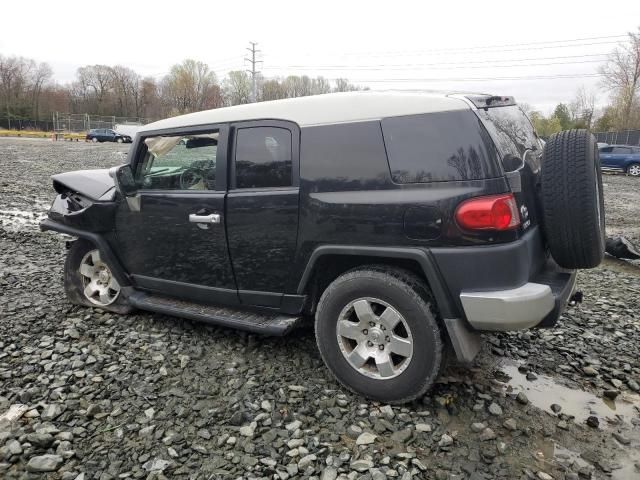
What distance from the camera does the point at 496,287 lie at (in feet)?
8.77

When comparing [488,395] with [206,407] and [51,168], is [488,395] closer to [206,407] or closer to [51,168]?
[206,407]

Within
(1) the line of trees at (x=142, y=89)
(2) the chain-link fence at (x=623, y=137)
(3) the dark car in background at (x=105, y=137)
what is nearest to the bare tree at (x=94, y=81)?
(1) the line of trees at (x=142, y=89)

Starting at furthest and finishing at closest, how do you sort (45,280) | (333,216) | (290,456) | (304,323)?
(45,280), (304,323), (333,216), (290,456)

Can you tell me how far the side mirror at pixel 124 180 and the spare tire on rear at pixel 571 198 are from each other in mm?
3103

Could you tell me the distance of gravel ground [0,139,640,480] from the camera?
2553mm

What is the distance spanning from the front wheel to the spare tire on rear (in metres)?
21.9

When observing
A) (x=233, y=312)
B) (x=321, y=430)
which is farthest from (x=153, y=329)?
(x=321, y=430)

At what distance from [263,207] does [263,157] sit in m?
0.37

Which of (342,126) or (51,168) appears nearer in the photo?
(342,126)

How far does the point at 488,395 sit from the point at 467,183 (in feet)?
4.81

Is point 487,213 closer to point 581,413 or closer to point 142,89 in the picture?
point 581,413

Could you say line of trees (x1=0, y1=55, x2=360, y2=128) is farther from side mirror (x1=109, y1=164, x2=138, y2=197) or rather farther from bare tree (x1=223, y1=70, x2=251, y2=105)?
side mirror (x1=109, y1=164, x2=138, y2=197)

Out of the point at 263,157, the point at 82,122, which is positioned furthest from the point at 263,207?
the point at 82,122

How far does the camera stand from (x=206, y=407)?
9.96 feet
